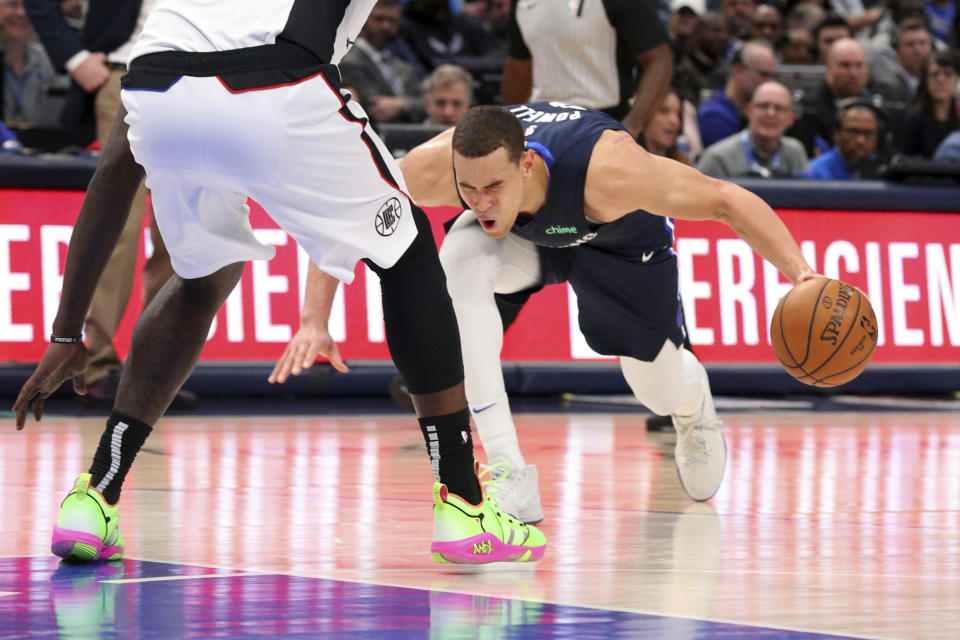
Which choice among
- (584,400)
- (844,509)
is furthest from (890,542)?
(584,400)

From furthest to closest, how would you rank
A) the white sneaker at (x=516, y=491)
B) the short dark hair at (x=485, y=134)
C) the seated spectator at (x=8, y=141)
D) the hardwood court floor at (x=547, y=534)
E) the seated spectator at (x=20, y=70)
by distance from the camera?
the seated spectator at (x=20, y=70) → the seated spectator at (x=8, y=141) → the white sneaker at (x=516, y=491) → the short dark hair at (x=485, y=134) → the hardwood court floor at (x=547, y=534)

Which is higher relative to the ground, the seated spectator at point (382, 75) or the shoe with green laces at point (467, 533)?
the seated spectator at point (382, 75)

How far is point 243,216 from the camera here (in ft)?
12.3

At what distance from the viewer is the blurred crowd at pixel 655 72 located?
732 cm

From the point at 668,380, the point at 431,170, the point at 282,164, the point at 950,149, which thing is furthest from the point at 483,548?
the point at 950,149

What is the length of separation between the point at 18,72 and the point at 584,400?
4413mm

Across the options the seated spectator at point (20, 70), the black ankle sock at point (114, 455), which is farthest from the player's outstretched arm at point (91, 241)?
the seated spectator at point (20, 70)

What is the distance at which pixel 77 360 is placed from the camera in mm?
3766

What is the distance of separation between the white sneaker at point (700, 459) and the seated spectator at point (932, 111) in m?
6.48

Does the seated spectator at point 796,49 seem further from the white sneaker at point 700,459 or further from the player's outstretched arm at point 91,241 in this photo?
the player's outstretched arm at point 91,241

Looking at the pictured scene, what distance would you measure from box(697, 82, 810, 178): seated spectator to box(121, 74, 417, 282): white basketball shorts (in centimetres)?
634

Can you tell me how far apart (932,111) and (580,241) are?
7.05 metres

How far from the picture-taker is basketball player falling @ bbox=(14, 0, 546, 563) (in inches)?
136

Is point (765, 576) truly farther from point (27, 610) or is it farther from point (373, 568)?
point (27, 610)
